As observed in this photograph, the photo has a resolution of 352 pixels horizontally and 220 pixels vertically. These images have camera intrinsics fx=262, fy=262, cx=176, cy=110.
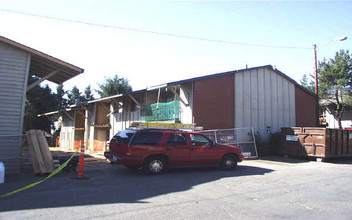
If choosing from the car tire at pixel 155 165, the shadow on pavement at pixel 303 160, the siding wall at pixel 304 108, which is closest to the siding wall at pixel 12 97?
the car tire at pixel 155 165

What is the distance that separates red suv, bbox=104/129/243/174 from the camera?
902cm

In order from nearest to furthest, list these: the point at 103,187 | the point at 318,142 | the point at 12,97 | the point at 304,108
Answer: the point at 103,187
the point at 12,97
the point at 318,142
the point at 304,108

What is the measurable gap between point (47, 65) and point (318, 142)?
14319 mm

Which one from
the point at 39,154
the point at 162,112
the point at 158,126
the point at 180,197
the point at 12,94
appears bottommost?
the point at 180,197

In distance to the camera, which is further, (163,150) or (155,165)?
(163,150)

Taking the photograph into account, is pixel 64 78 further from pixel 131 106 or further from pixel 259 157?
pixel 259 157

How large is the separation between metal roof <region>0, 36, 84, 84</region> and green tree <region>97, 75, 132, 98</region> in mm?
25668

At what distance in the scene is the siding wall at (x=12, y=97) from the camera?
9.56 m

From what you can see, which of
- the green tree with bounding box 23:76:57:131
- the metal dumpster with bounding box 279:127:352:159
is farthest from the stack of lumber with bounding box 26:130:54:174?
the green tree with bounding box 23:76:57:131

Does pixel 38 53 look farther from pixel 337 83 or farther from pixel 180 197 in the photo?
pixel 337 83

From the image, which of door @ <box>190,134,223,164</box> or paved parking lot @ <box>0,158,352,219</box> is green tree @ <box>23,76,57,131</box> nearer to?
paved parking lot @ <box>0,158,352,219</box>

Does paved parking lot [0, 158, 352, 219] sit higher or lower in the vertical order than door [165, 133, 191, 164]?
lower

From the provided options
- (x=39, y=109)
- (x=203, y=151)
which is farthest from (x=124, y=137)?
(x=39, y=109)

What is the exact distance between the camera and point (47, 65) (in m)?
11.8
